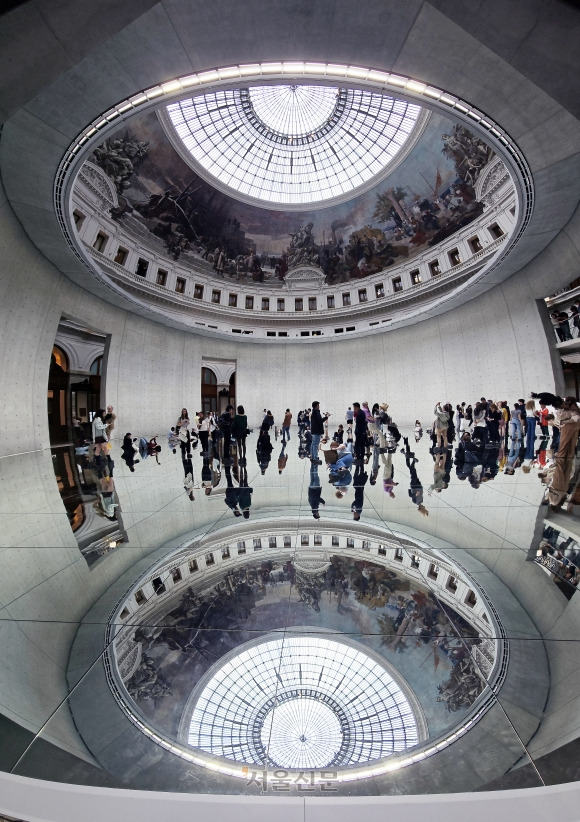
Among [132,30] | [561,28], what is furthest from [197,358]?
[561,28]

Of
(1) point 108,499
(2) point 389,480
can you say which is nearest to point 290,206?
(2) point 389,480

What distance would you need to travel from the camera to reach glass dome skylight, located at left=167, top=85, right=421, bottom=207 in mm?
24156

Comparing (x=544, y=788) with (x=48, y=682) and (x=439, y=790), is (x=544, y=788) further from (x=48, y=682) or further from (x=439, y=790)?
(x=48, y=682)

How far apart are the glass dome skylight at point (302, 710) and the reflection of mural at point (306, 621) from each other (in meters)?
0.16

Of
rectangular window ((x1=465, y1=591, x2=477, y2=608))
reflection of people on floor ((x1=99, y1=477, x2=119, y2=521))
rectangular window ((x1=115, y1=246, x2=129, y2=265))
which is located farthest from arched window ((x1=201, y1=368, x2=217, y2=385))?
rectangular window ((x1=465, y1=591, x2=477, y2=608))

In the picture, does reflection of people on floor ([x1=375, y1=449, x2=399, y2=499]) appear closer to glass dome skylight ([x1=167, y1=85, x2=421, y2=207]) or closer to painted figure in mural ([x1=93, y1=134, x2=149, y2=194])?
painted figure in mural ([x1=93, y1=134, x2=149, y2=194])

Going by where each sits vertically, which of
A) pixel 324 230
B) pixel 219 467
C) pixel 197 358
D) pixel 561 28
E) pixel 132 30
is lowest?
pixel 219 467

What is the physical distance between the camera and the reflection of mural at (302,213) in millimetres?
21797

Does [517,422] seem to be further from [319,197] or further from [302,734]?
[319,197]

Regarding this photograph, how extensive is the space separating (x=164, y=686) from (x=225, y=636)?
458 mm

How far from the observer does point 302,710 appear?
76.1 inches

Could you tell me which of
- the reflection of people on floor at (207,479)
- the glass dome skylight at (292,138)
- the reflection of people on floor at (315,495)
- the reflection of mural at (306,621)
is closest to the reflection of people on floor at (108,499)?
the reflection of people on floor at (207,479)

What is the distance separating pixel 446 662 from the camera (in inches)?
84.0

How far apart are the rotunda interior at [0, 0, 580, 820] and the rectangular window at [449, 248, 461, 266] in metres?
0.26
